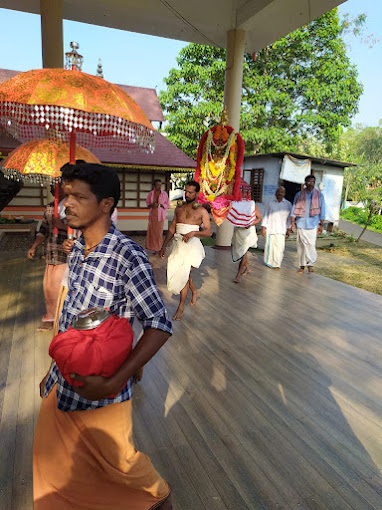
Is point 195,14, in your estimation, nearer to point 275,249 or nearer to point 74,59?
point 275,249

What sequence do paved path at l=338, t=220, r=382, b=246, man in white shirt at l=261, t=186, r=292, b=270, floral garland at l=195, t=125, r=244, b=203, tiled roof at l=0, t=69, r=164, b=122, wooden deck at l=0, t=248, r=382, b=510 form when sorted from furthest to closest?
tiled roof at l=0, t=69, r=164, b=122 < paved path at l=338, t=220, r=382, b=246 < man in white shirt at l=261, t=186, r=292, b=270 < floral garland at l=195, t=125, r=244, b=203 < wooden deck at l=0, t=248, r=382, b=510

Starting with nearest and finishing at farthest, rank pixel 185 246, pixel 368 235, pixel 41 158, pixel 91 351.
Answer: pixel 91 351
pixel 41 158
pixel 185 246
pixel 368 235

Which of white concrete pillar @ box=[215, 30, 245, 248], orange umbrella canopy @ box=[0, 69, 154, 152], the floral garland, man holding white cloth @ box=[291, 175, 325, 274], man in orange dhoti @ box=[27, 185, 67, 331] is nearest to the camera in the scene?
orange umbrella canopy @ box=[0, 69, 154, 152]

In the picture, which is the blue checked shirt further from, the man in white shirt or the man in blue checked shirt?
the man in white shirt

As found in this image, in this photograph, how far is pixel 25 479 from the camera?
2145mm

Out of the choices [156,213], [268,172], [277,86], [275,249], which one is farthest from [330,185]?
[156,213]

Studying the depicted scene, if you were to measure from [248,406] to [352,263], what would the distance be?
7904 millimetres

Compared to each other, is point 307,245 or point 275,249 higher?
point 307,245

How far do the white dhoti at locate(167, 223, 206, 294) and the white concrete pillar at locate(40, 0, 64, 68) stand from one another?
6062mm

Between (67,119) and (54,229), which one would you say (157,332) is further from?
(54,229)

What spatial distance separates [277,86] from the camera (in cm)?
1820

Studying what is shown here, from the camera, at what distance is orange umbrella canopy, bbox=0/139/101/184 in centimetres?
389

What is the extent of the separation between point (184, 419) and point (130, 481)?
1.21 meters

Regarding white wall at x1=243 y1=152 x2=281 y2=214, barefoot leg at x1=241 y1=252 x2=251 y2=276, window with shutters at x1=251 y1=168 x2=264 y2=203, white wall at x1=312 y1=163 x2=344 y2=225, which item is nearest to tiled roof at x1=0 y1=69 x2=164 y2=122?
white wall at x1=243 y1=152 x2=281 y2=214
